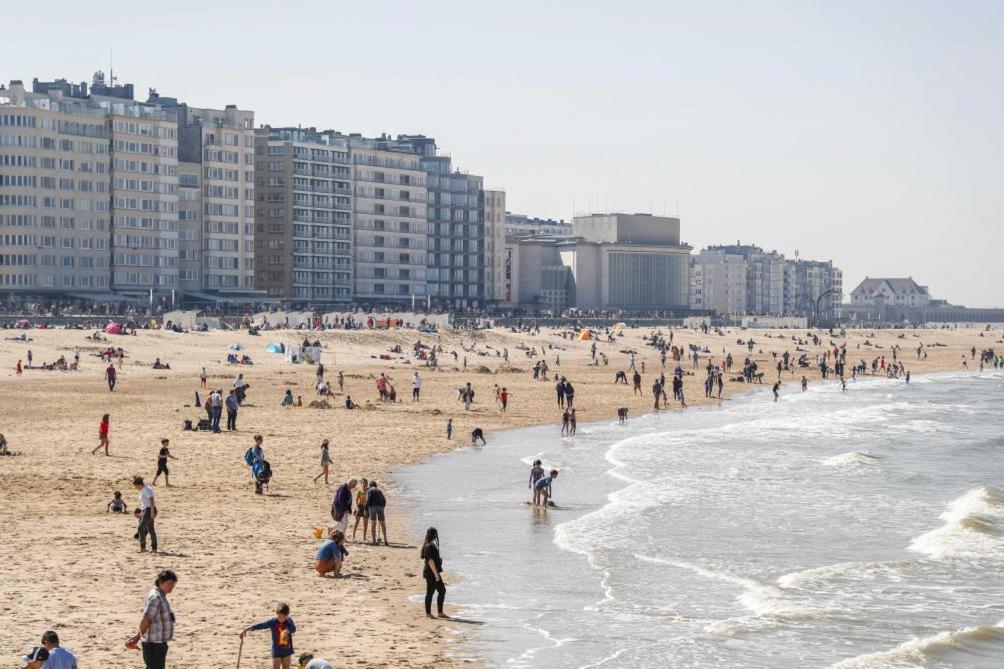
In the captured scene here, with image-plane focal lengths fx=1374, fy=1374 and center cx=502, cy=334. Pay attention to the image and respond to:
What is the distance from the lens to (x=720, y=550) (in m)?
26.9

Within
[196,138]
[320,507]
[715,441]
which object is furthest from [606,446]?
[196,138]

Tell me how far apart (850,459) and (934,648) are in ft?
80.1

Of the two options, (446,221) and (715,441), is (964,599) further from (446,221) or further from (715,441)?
(446,221)

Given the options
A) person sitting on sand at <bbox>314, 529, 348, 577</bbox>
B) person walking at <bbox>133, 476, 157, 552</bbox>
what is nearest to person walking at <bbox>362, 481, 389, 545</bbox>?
person sitting on sand at <bbox>314, 529, 348, 577</bbox>

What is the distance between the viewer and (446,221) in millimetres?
177750

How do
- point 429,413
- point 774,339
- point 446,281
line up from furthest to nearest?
point 446,281 < point 774,339 < point 429,413

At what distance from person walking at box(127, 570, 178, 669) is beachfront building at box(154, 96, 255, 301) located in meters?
120

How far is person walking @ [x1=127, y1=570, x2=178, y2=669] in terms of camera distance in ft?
47.8

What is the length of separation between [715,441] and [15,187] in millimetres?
86347

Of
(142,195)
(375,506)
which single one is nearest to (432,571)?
(375,506)

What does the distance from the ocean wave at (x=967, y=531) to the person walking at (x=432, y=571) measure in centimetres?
1142

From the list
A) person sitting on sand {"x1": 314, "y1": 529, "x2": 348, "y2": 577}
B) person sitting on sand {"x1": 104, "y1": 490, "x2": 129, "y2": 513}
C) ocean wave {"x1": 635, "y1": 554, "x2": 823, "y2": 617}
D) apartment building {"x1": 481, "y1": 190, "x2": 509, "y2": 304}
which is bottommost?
ocean wave {"x1": 635, "y1": 554, "x2": 823, "y2": 617}

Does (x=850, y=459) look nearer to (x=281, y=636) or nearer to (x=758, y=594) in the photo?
(x=758, y=594)

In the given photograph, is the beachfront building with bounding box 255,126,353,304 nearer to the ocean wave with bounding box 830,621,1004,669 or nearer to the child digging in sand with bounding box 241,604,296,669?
the ocean wave with bounding box 830,621,1004,669
